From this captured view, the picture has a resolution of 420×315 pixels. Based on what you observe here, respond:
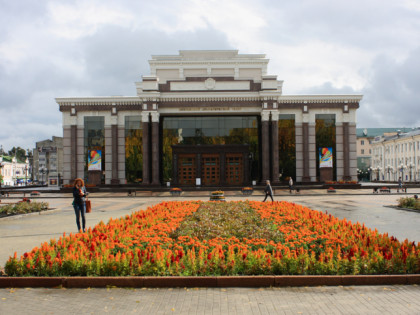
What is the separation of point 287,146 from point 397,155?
60528mm

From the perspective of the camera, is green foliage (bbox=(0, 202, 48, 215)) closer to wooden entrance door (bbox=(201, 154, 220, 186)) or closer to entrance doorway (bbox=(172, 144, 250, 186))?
entrance doorway (bbox=(172, 144, 250, 186))

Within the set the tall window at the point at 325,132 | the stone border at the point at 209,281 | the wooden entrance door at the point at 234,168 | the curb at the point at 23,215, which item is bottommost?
the curb at the point at 23,215

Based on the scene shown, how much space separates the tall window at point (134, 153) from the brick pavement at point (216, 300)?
46107 mm

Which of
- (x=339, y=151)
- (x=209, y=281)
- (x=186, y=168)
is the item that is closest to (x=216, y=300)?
(x=209, y=281)

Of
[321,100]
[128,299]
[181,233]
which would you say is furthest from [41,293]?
[321,100]

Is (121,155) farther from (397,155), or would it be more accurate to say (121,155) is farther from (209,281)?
(397,155)

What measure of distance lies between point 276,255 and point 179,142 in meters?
46.4

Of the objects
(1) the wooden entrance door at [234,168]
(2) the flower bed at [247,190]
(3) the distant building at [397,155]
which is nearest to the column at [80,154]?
(1) the wooden entrance door at [234,168]

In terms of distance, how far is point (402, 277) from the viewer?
809 cm

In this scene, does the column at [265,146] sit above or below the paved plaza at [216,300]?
above

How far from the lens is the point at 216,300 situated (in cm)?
714

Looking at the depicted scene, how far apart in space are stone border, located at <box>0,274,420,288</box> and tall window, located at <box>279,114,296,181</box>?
1804 inches

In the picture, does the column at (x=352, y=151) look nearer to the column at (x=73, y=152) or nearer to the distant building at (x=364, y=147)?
the column at (x=73, y=152)

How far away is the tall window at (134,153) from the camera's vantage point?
53.5 meters
